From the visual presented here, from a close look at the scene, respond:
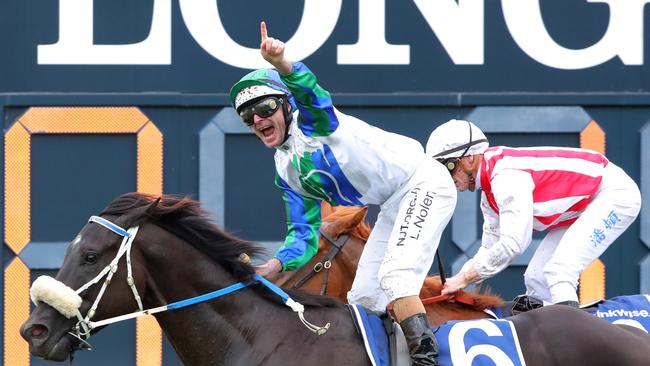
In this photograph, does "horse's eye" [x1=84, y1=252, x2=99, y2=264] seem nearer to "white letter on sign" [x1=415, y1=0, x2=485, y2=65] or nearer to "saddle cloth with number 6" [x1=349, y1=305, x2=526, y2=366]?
"saddle cloth with number 6" [x1=349, y1=305, x2=526, y2=366]

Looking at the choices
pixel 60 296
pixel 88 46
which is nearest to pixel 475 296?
pixel 60 296

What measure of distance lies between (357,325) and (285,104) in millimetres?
877

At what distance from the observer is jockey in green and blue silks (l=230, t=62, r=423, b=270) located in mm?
4219

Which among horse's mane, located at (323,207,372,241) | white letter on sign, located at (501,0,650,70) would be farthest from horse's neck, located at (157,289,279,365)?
white letter on sign, located at (501,0,650,70)

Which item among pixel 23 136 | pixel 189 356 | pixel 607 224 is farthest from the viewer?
pixel 23 136

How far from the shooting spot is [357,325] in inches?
161

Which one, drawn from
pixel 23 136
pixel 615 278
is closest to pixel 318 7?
pixel 23 136

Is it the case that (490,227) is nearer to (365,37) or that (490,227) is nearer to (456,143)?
(456,143)

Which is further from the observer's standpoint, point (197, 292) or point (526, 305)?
point (526, 305)

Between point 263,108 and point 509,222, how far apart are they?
127 cm

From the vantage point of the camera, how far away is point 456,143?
516 cm

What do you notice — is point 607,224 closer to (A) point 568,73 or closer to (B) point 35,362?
(A) point 568,73

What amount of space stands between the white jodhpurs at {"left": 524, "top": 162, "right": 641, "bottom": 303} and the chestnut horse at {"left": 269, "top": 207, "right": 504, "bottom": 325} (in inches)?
9.6

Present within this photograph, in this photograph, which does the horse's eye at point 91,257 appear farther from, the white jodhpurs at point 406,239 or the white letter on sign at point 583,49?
the white letter on sign at point 583,49
